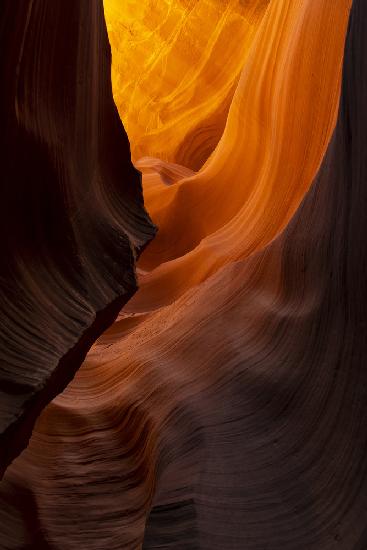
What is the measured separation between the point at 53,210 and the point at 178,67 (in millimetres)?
5183

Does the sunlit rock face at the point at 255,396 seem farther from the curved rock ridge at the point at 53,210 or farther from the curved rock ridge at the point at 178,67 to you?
the curved rock ridge at the point at 178,67

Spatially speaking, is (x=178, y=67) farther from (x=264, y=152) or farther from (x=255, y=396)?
(x=255, y=396)

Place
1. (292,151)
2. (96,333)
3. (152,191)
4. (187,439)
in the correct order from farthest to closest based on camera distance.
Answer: (152,191) < (292,151) < (96,333) < (187,439)

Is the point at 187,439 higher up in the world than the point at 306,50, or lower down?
lower down

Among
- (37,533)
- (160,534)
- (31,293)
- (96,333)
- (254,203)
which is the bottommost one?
(37,533)

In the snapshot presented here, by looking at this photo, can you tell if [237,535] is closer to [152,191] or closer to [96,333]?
[96,333]

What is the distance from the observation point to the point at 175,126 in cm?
661

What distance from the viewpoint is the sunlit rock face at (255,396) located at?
1.63 metres

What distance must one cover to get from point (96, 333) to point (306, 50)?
2301 millimetres

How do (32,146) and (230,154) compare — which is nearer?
(32,146)

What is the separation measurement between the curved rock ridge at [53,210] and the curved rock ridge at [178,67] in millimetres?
4169

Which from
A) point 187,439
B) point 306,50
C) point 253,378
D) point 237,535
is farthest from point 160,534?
point 306,50

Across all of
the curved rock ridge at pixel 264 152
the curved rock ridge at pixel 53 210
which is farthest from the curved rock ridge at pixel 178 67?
the curved rock ridge at pixel 53 210

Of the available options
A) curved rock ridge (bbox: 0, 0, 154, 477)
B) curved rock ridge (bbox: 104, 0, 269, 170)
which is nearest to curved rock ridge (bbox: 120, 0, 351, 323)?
curved rock ridge (bbox: 0, 0, 154, 477)
